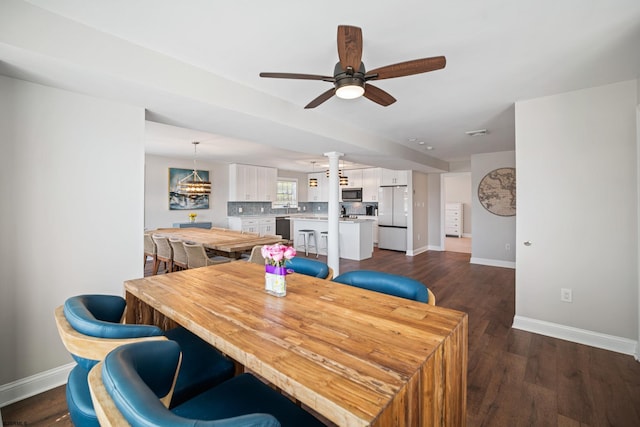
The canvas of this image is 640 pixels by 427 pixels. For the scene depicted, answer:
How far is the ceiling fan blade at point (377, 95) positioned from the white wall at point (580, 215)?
5.87ft

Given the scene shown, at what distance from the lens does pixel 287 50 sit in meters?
2.05

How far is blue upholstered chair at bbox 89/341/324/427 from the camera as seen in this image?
63cm

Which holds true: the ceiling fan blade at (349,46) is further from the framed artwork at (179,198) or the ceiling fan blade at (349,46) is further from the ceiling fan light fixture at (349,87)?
the framed artwork at (179,198)

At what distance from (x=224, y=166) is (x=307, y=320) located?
7.26m

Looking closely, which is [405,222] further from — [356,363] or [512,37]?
[356,363]

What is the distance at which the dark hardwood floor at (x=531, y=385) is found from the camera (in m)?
1.76

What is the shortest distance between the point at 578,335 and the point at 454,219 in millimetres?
8131

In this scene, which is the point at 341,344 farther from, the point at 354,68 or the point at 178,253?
the point at 178,253

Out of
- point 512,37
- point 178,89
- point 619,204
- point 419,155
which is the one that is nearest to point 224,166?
point 419,155

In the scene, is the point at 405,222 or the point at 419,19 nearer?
the point at 419,19

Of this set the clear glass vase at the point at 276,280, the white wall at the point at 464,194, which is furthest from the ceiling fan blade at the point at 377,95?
the white wall at the point at 464,194

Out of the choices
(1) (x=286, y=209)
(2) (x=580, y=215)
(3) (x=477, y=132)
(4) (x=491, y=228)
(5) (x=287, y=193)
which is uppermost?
(3) (x=477, y=132)

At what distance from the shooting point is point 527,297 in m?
2.98

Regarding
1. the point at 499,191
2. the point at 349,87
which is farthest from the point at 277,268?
the point at 499,191
